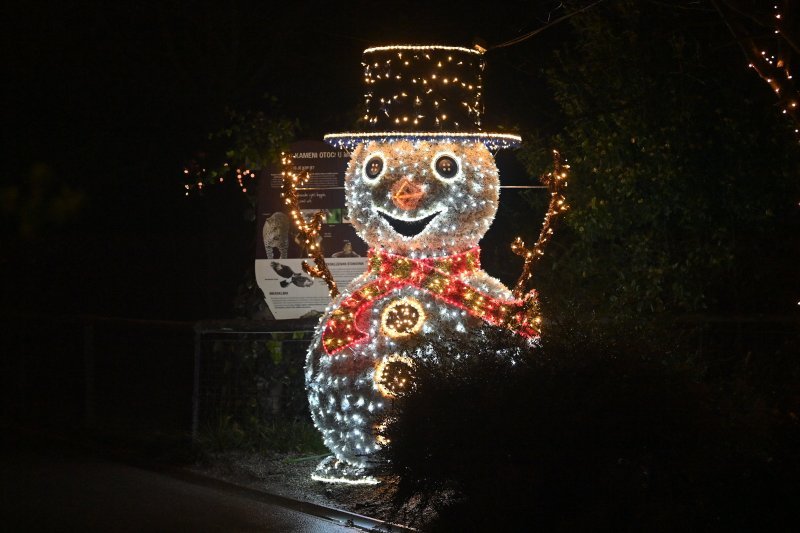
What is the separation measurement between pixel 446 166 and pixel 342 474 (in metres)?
2.74

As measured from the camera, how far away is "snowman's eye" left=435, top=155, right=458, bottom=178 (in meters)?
8.98

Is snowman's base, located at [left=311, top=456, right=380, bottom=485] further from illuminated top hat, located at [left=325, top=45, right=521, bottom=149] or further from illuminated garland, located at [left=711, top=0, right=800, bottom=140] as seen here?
illuminated garland, located at [left=711, top=0, right=800, bottom=140]

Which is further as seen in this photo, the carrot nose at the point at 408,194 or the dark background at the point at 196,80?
the dark background at the point at 196,80

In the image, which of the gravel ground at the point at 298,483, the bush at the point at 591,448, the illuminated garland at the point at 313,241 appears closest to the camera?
the bush at the point at 591,448

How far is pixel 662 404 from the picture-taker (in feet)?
20.1

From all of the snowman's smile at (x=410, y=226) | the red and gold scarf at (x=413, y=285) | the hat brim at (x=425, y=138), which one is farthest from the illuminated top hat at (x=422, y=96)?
the red and gold scarf at (x=413, y=285)

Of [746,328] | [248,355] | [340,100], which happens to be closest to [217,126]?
[340,100]

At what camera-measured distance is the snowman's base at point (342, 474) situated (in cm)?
898

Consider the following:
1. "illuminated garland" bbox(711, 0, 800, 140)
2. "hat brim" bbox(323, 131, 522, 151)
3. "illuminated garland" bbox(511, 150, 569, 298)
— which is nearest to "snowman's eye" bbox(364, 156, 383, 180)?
"hat brim" bbox(323, 131, 522, 151)

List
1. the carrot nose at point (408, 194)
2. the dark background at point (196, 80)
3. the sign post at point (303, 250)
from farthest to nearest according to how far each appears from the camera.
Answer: the dark background at point (196, 80) → the sign post at point (303, 250) → the carrot nose at point (408, 194)

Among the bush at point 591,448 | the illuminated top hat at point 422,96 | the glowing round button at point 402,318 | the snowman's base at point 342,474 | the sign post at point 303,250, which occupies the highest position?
the illuminated top hat at point 422,96

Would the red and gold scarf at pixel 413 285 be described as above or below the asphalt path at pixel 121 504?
above

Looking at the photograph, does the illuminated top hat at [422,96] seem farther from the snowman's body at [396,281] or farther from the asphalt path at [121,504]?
the asphalt path at [121,504]

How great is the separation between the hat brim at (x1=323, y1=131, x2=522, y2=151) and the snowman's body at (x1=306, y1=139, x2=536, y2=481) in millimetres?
60
